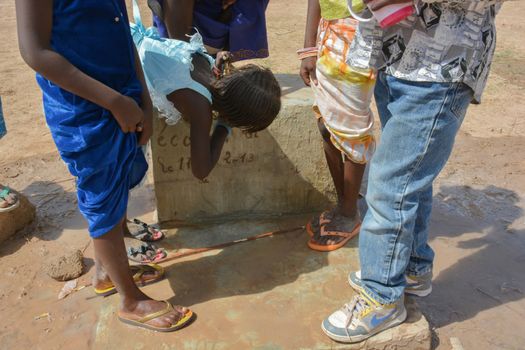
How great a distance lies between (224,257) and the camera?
2.55 metres

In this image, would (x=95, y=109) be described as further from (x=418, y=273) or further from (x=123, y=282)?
(x=418, y=273)

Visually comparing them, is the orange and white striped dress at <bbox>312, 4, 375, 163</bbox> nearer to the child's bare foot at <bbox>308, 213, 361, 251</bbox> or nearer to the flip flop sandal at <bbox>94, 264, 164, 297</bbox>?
the child's bare foot at <bbox>308, 213, 361, 251</bbox>

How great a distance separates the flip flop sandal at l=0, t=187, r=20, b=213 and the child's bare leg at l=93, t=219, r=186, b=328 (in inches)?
43.6

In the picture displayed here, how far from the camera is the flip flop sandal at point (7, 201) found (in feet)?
9.32

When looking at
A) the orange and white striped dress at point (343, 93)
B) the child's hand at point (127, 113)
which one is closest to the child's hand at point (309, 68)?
the orange and white striped dress at point (343, 93)

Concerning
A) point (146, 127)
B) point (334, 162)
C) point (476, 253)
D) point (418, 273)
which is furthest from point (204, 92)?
point (476, 253)

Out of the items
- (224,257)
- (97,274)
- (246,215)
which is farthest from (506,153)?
(97,274)

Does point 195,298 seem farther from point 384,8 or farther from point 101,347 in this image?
point 384,8

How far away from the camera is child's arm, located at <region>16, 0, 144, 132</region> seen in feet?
5.25

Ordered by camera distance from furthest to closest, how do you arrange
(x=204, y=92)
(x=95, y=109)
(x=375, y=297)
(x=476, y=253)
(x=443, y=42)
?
(x=476, y=253)
(x=204, y=92)
(x=375, y=297)
(x=95, y=109)
(x=443, y=42)

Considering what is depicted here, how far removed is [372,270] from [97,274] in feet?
4.10

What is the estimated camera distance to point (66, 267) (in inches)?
100

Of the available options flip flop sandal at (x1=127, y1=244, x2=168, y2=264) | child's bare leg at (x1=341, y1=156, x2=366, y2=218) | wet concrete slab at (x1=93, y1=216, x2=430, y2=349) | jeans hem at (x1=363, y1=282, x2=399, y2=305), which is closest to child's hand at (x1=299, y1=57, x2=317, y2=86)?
child's bare leg at (x1=341, y1=156, x2=366, y2=218)

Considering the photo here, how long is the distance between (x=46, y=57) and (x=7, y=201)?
1.55 m
